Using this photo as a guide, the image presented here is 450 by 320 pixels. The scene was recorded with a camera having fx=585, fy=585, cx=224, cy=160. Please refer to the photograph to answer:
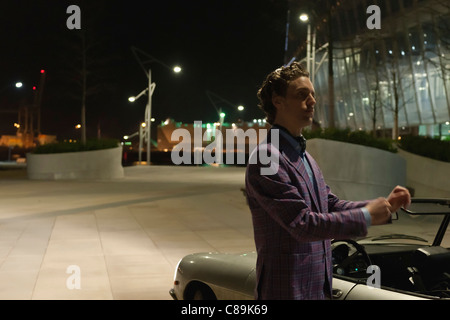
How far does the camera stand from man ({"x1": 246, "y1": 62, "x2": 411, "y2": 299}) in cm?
232

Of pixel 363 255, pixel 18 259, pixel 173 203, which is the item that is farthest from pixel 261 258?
pixel 173 203

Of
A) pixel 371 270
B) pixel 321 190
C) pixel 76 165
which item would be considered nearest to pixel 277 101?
pixel 321 190

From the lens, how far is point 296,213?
7.66ft

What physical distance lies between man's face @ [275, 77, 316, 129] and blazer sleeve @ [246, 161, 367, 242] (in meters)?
0.23

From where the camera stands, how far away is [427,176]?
16.8 m

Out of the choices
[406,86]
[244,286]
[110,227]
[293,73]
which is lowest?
[110,227]

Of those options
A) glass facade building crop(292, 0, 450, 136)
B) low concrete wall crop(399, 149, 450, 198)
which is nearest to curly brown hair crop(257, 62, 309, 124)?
low concrete wall crop(399, 149, 450, 198)

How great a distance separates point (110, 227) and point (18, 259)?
3.34m

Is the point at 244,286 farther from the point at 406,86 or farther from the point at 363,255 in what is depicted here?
the point at 406,86

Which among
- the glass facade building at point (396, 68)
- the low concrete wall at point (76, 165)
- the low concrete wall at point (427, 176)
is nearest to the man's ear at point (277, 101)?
the low concrete wall at point (427, 176)

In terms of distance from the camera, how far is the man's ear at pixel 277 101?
8.56ft

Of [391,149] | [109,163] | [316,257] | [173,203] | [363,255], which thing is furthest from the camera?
[109,163]

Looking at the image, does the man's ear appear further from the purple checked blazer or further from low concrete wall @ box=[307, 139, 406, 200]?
low concrete wall @ box=[307, 139, 406, 200]

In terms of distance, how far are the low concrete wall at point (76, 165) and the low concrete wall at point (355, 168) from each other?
45.6ft
